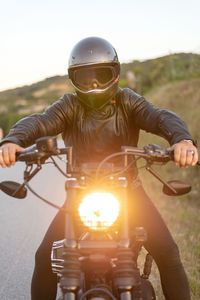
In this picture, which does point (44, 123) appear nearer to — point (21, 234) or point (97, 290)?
point (97, 290)

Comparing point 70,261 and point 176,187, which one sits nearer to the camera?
point 70,261

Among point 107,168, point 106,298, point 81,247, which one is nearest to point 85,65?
point 107,168

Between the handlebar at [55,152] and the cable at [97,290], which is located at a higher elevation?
the handlebar at [55,152]

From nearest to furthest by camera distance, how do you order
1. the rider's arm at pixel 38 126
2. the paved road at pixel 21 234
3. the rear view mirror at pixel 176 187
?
the rear view mirror at pixel 176 187, the rider's arm at pixel 38 126, the paved road at pixel 21 234

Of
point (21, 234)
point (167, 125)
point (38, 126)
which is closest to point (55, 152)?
point (38, 126)

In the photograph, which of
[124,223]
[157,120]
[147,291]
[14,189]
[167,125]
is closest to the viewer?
[124,223]

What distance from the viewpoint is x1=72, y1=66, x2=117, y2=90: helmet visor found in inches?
103

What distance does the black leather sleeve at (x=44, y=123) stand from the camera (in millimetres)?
2498

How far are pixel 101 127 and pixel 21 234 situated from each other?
3.56 metres

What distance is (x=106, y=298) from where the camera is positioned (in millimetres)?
1698

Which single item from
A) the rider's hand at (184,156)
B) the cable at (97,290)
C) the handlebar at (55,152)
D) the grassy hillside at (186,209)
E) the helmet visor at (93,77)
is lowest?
the grassy hillside at (186,209)

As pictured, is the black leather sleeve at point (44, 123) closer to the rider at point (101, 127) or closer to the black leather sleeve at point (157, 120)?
the rider at point (101, 127)

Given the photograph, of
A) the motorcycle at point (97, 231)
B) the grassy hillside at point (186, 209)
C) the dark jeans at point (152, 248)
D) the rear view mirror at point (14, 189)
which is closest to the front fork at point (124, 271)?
the motorcycle at point (97, 231)

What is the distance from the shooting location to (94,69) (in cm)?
262
